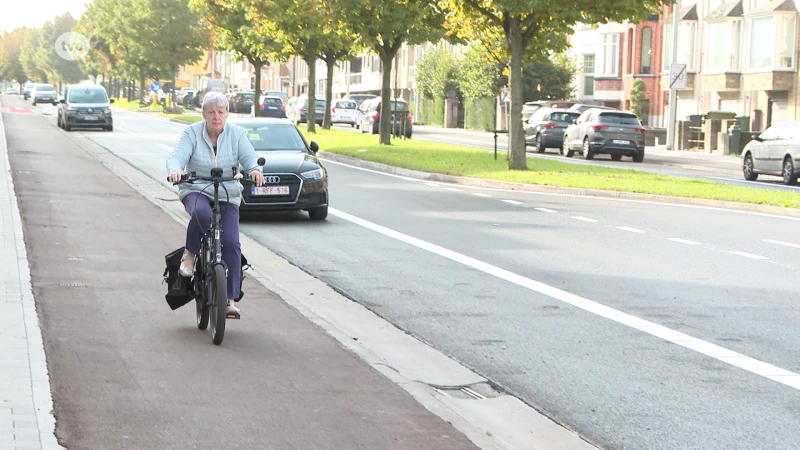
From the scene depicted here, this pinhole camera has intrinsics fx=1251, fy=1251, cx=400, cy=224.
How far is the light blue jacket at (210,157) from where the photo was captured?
855 centimetres

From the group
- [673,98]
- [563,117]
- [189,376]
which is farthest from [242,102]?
[189,376]

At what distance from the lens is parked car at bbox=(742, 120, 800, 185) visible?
29.9 meters

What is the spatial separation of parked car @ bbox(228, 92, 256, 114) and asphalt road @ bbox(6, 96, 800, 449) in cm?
6251

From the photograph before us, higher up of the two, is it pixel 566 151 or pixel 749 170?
pixel 566 151

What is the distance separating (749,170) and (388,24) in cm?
1216

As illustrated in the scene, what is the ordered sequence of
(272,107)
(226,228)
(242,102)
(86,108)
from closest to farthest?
(226,228), (86,108), (272,107), (242,102)

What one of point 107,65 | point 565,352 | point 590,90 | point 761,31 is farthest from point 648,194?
point 107,65

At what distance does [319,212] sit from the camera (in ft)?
56.5

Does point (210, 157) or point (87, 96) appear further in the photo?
point (87, 96)

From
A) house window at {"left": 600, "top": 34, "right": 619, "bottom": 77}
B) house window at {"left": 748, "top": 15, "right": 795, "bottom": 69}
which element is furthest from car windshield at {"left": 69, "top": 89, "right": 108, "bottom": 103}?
house window at {"left": 600, "top": 34, "right": 619, "bottom": 77}

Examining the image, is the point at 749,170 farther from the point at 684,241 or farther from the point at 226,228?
the point at 226,228

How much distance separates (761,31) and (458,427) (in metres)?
49.3


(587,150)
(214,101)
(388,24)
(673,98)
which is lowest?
→ (587,150)

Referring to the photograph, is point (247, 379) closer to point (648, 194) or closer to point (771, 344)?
point (771, 344)
